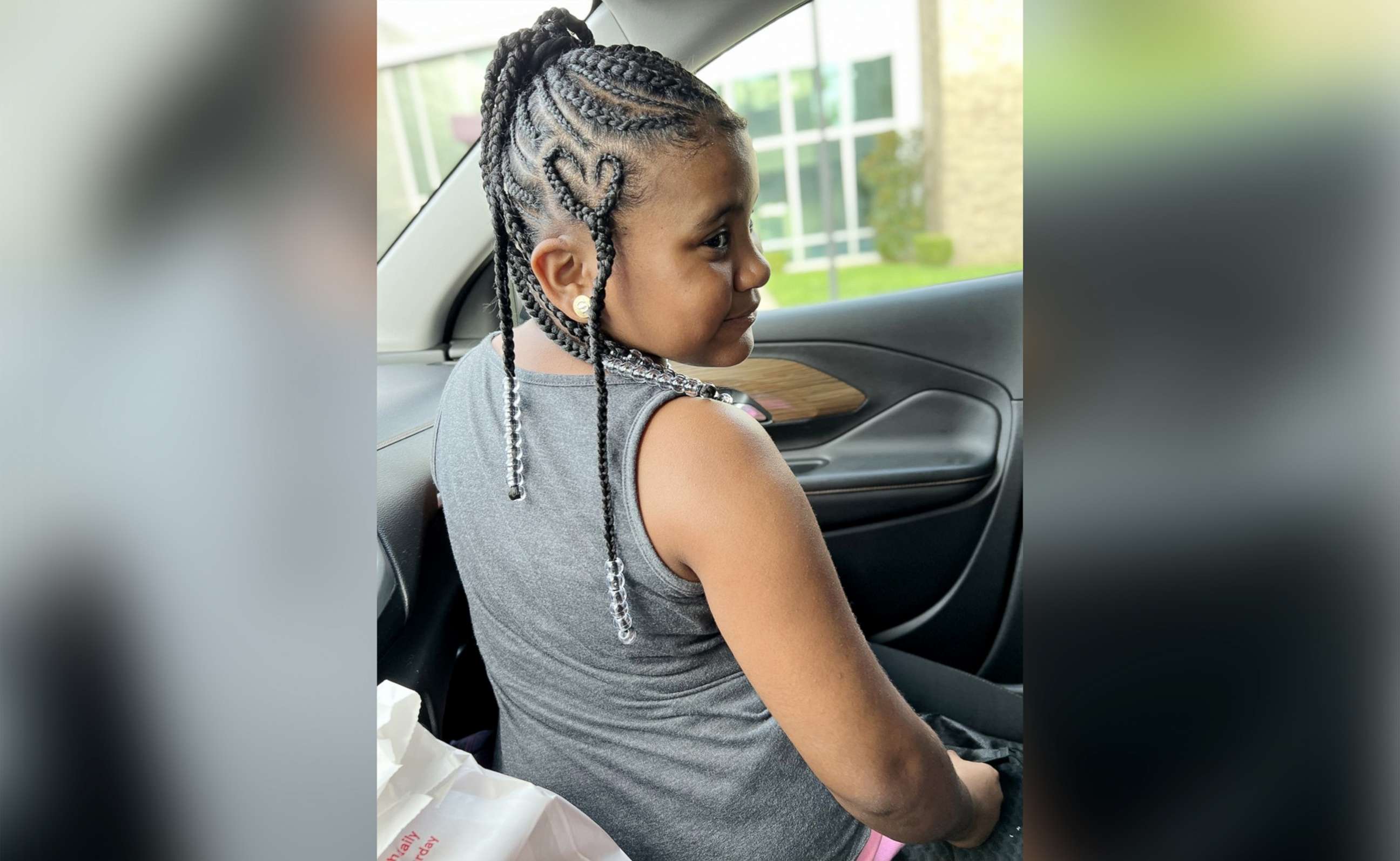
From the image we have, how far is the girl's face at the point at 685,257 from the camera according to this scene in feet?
2.97

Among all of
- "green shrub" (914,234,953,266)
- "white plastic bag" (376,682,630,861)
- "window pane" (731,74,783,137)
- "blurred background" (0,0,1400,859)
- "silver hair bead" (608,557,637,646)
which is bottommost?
"green shrub" (914,234,953,266)

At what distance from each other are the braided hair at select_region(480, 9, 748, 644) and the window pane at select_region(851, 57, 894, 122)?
1223 cm

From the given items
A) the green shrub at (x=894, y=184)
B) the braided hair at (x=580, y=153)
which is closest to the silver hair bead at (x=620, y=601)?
the braided hair at (x=580, y=153)

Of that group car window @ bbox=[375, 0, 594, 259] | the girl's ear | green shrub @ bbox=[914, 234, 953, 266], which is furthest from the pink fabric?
green shrub @ bbox=[914, 234, 953, 266]

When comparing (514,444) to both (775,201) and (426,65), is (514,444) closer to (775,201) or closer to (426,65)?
(426,65)

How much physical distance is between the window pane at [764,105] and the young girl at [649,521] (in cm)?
835

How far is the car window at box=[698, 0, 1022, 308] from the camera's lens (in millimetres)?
11242

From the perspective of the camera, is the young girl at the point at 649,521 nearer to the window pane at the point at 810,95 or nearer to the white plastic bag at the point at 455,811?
the white plastic bag at the point at 455,811

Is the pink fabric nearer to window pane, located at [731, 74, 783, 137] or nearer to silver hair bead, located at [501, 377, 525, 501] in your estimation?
silver hair bead, located at [501, 377, 525, 501]
